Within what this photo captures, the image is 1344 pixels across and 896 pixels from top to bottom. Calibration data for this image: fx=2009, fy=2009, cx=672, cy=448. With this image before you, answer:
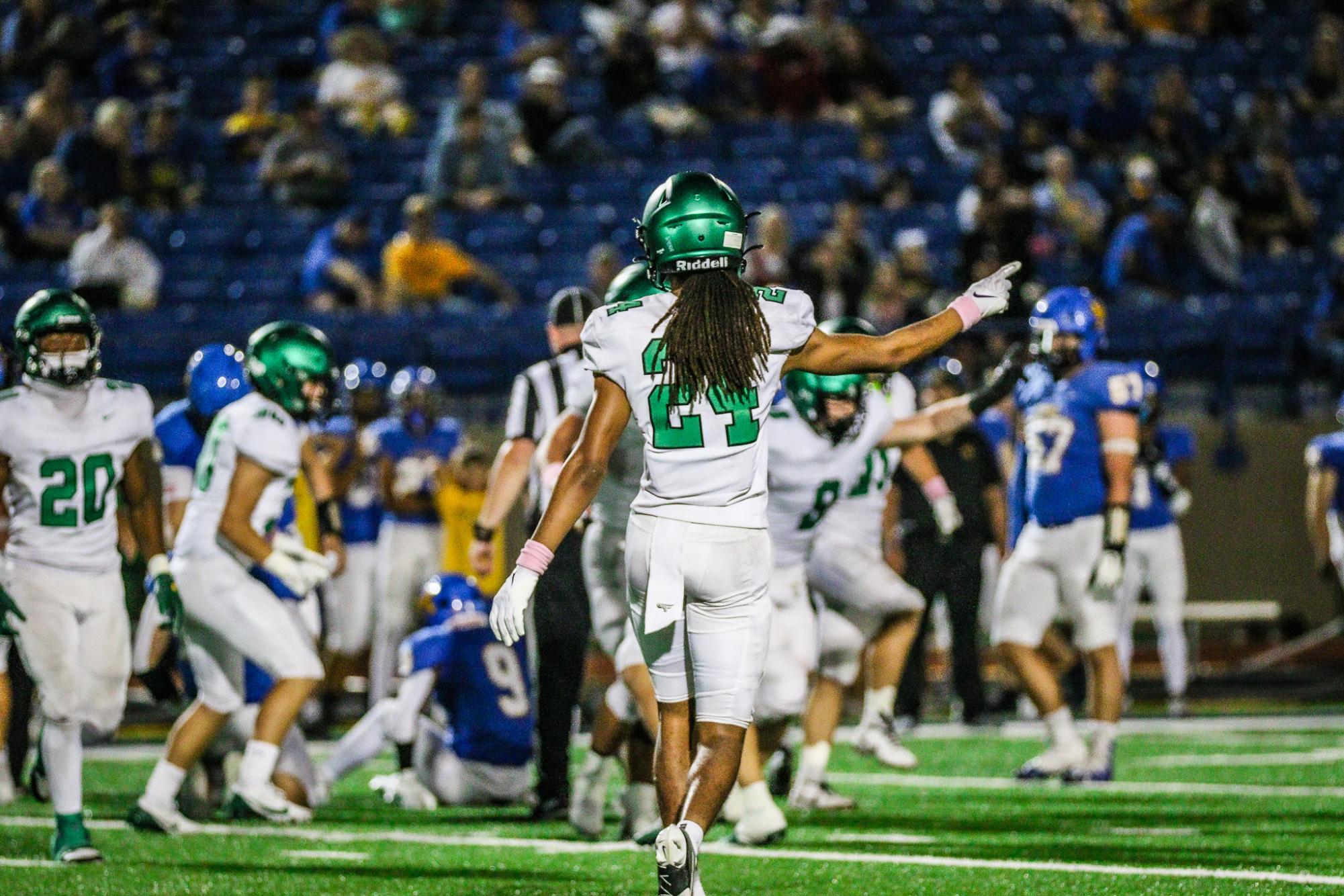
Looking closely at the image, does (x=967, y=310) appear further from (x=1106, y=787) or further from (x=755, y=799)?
(x=1106, y=787)

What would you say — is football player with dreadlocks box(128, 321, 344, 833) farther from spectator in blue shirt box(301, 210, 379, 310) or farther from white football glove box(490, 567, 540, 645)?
spectator in blue shirt box(301, 210, 379, 310)

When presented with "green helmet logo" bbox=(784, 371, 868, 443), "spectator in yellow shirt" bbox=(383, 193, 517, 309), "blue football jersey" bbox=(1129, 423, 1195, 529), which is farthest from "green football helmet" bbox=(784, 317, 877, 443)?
"spectator in yellow shirt" bbox=(383, 193, 517, 309)

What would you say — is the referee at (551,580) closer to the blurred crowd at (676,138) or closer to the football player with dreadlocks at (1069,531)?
the football player with dreadlocks at (1069,531)

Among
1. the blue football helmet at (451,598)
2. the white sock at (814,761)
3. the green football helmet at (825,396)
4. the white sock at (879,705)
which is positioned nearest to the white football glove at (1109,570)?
the white sock at (879,705)

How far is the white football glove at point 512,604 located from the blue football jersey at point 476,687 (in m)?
2.99

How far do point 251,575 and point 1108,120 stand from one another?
985 cm

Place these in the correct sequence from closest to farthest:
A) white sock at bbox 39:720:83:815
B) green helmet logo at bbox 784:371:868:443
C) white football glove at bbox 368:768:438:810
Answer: white sock at bbox 39:720:83:815 → green helmet logo at bbox 784:371:868:443 → white football glove at bbox 368:768:438:810

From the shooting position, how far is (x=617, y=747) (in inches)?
270

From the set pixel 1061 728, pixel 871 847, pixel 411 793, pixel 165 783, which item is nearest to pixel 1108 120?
pixel 1061 728

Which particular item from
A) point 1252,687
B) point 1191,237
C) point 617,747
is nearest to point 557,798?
point 617,747

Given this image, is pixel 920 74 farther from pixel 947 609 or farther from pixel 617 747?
pixel 617 747

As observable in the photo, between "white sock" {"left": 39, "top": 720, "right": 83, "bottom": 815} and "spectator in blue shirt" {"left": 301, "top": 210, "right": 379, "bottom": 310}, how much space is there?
22.7 feet

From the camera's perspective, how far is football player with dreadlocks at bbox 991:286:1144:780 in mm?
8234

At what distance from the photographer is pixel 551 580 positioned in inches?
295
